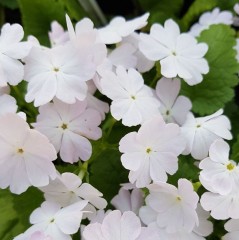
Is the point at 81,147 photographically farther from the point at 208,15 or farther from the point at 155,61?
the point at 208,15

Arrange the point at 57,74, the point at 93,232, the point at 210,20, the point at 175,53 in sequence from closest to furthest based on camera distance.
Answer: the point at 93,232 → the point at 57,74 → the point at 175,53 → the point at 210,20

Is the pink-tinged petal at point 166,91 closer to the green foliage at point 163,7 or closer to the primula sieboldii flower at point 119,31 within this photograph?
the primula sieboldii flower at point 119,31

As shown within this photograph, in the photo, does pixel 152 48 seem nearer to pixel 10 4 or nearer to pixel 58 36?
pixel 58 36

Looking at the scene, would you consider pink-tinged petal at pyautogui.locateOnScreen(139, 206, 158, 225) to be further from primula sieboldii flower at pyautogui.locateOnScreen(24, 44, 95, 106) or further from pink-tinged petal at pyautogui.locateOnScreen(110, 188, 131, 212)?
primula sieboldii flower at pyautogui.locateOnScreen(24, 44, 95, 106)

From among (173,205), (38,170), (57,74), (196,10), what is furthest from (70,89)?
(196,10)

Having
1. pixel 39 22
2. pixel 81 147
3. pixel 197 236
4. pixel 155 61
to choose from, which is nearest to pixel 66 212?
pixel 81 147
